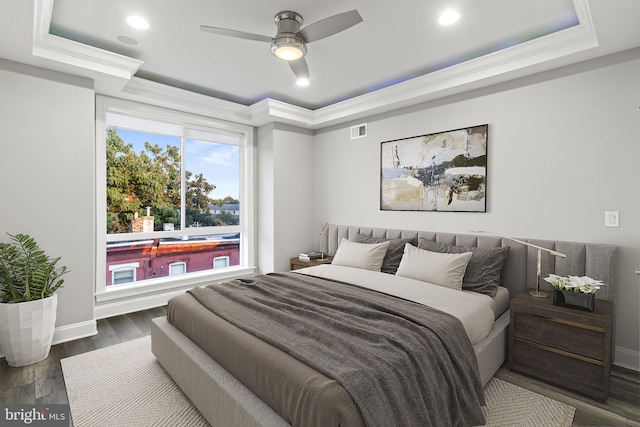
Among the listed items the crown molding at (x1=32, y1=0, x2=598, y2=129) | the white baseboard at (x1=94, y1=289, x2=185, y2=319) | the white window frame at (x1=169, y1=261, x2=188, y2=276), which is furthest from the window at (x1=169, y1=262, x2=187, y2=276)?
the crown molding at (x1=32, y1=0, x2=598, y2=129)

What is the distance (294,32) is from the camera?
235cm

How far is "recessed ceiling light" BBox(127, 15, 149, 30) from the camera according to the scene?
249 centimetres

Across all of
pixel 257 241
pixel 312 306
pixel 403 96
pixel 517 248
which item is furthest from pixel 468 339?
pixel 257 241

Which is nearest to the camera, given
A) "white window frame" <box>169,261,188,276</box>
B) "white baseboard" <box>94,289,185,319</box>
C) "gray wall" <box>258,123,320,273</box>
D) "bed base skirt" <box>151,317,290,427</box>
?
"bed base skirt" <box>151,317,290,427</box>

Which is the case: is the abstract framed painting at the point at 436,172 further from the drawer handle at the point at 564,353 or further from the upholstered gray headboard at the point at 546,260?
the drawer handle at the point at 564,353

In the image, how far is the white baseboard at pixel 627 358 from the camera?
8.31ft

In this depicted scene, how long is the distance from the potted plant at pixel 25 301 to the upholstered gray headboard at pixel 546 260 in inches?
141

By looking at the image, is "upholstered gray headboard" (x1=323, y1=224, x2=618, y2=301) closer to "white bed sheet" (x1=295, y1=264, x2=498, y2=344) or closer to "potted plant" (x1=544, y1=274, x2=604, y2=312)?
"potted plant" (x1=544, y1=274, x2=604, y2=312)

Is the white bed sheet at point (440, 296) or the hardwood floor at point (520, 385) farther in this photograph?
the white bed sheet at point (440, 296)

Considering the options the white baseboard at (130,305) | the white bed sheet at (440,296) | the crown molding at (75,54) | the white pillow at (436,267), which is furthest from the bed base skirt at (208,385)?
the crown molding at (75,54)

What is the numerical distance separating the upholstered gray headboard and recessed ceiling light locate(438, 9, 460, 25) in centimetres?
198

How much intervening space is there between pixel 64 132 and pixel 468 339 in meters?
3.82

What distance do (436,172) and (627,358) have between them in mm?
2243

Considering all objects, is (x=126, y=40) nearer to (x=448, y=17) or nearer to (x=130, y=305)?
(x=448, y=17)
